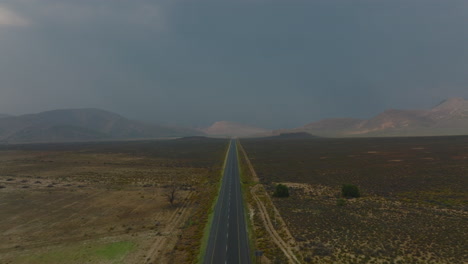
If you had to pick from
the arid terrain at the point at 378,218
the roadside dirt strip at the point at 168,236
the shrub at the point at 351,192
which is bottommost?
the roadside dirt strip at the point at 168,236

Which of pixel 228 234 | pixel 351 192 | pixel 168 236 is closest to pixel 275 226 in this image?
pixel 228 234

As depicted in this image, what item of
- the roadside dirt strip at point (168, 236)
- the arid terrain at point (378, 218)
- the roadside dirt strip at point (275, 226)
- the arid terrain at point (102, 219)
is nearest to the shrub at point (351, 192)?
the arid terrain at point (378, 218)

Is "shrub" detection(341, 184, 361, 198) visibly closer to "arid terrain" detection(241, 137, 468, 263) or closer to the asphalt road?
"arid terrain" detection(241, 137, 468, 263)

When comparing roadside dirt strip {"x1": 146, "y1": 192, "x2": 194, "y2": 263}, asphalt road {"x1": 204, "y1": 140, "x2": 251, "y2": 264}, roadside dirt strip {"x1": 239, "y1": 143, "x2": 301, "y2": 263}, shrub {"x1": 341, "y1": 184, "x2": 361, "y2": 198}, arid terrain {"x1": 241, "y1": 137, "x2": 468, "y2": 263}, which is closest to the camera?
asphalt road {"x1": 204, "y1": 140, "x2": 251, "y2": 264}

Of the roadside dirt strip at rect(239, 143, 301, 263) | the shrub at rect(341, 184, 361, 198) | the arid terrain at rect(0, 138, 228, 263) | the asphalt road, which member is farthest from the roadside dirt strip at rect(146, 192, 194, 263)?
the shrub at rect(341, 184, 361, 198)

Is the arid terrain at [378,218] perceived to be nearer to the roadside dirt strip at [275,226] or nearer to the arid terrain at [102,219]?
the roadside dirt strip at [275,226]

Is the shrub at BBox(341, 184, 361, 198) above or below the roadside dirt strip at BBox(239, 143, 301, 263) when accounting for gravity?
above

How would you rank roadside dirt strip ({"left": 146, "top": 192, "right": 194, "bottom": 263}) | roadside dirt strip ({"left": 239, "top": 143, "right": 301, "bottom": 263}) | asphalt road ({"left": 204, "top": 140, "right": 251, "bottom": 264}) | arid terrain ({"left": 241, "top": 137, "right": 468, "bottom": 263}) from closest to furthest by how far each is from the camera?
asphalt road ({"left": 204, "top": 140, "right": 251, "bottom": 264})
arid terrain ({"left": 241, "top": 137, "right": 468, "bottom": 263})
roadside dirt strip ({"left": 146, "top": 192, "right": 194, "bottom": 263})
roadside dirt strip ({"left": 239, "top": 143, "right": 301, "bottom": 263})
